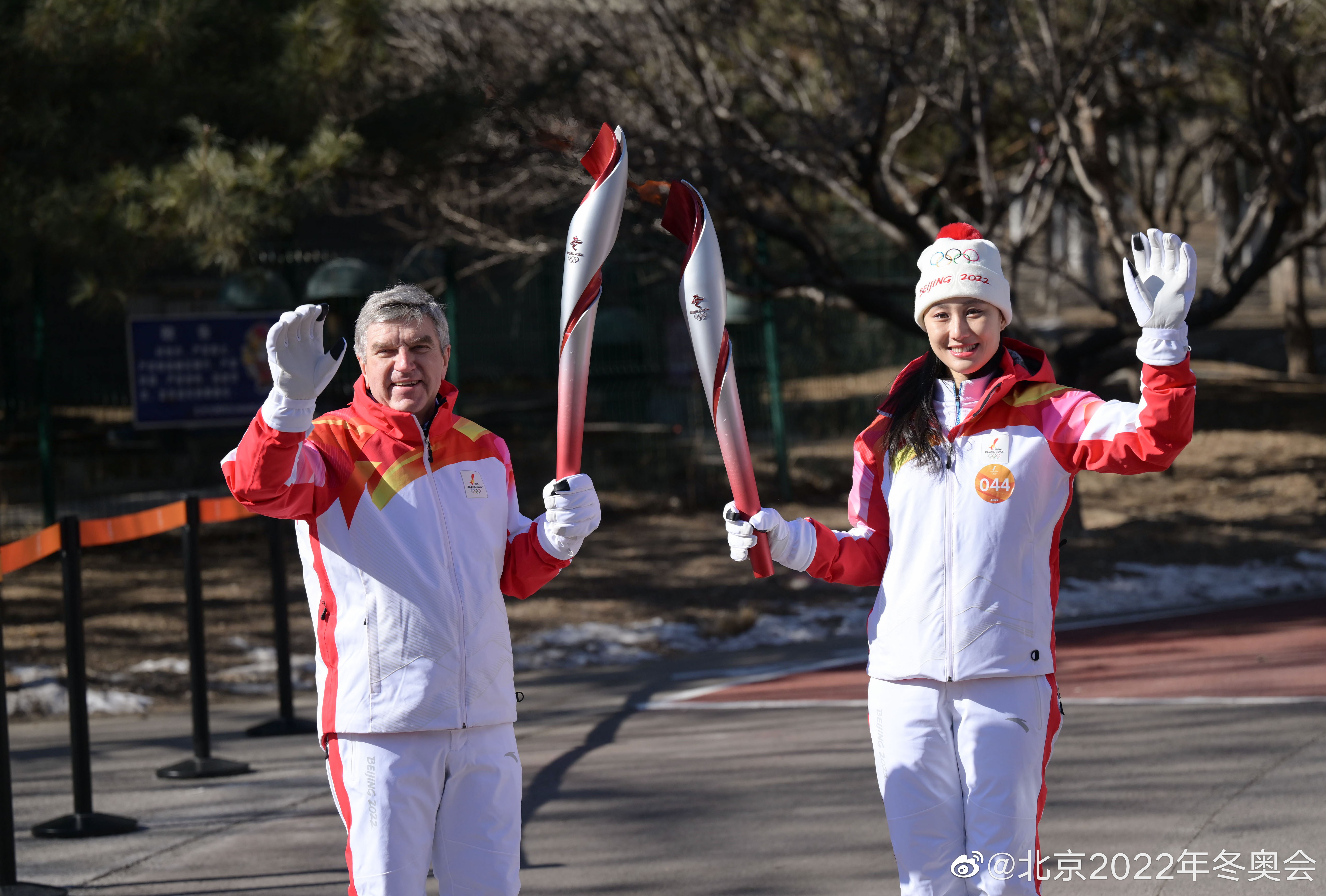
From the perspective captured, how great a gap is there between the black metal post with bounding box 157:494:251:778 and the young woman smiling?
4073 millimetres

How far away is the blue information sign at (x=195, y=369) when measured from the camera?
12.4m

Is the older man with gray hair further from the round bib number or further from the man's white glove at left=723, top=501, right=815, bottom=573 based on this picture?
the round bib number

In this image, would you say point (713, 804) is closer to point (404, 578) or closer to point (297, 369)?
point (404, 578)

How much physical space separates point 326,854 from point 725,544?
8.34 metres

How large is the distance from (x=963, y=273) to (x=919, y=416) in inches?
14.3

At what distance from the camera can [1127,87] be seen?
1496cm

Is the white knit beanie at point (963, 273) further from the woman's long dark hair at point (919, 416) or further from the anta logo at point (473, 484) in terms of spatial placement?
the anta logo at point (473, 484)

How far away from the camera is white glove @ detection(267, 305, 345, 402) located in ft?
10.2

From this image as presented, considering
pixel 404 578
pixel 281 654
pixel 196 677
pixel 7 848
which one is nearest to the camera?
pixel 404 578

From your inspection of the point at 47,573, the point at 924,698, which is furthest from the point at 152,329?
the point at 924,698

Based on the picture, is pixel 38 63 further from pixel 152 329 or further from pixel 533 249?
pixel 533 249

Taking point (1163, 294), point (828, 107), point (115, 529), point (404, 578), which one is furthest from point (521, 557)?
point (828, 107)

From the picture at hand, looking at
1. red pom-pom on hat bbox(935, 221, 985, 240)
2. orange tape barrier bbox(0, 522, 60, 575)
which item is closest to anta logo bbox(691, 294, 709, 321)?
red pom-pom on hat bbox(935, 221, 985, 240)

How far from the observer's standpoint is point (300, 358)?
3152 mm
